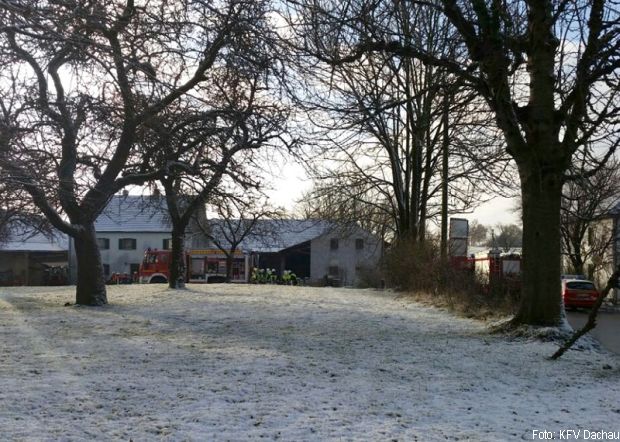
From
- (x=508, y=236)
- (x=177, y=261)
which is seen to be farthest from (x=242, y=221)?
(x=508, y=236)

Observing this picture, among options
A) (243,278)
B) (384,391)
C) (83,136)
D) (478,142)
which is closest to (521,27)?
(384,391)

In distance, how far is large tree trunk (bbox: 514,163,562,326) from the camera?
1146cm

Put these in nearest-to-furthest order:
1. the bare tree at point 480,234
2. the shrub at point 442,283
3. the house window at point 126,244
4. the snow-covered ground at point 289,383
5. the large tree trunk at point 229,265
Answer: the snow-covered ground at point 289,383
the shrub at point 442,283
the large tree trunk at point 229,265
the house window at point 126,244
the bare tree at point 480,234

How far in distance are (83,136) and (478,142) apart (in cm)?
1435

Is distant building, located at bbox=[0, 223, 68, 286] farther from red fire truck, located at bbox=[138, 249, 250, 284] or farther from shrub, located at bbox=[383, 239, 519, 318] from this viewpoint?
shrub, located at bbox=[383, 239, 519, 318]

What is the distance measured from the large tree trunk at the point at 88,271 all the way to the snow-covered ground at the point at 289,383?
4067mm

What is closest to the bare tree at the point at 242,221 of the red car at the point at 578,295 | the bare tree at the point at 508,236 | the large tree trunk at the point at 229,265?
the large tree trunk at the point at 229,265

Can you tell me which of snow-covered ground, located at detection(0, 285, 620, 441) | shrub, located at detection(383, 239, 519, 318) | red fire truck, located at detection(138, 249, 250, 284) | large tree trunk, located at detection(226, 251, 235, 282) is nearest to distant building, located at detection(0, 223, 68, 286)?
red fire truck, located at detection(138, 249, 250, 284)

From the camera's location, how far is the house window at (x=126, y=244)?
6544 cm

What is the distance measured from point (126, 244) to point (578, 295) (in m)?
47.6

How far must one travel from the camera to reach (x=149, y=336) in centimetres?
1118

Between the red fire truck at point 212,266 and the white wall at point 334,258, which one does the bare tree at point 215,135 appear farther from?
the white wall at point 334,258

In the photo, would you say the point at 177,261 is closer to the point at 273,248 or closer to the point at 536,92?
the point at 536,92

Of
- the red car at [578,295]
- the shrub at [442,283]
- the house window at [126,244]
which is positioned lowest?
the red car at [578,295]
